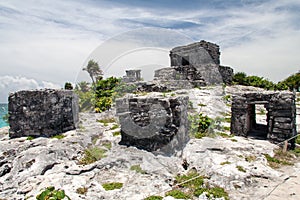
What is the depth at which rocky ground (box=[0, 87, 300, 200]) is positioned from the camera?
239 inches

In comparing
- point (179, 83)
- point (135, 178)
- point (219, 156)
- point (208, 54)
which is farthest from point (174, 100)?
point (208, 54)

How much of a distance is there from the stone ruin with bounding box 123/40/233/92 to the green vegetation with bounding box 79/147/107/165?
39.4ft

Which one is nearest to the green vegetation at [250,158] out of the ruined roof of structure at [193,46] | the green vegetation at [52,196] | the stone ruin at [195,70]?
the green vegetation at [52,196]

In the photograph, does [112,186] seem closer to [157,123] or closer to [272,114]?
[157,123]

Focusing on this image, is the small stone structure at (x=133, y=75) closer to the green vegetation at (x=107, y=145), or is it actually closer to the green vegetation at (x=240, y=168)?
the green vegetation at (x=107, y=145)

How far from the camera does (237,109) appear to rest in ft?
37.2

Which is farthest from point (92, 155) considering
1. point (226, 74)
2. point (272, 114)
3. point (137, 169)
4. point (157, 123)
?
point (226, 74)

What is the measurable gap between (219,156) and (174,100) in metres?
2.71

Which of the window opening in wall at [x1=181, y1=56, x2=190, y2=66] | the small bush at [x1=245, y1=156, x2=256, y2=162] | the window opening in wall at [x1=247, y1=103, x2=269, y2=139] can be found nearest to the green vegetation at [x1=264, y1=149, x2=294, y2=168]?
the small bush at [x1=245, y1=156, x2=256, y2=162]

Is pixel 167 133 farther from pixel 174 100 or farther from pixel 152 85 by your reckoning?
pixel 152 85

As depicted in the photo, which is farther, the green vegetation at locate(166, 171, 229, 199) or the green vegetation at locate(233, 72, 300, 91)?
the green vegetation at locate(233, 72, 300, 91)

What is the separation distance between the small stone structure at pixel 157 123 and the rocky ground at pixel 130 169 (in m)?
0.45

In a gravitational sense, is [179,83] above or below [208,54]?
below

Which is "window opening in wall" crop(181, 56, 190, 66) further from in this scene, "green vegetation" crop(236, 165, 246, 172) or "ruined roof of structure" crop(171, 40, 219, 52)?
"green vegetation" crop(236, 165, 246, 172)
